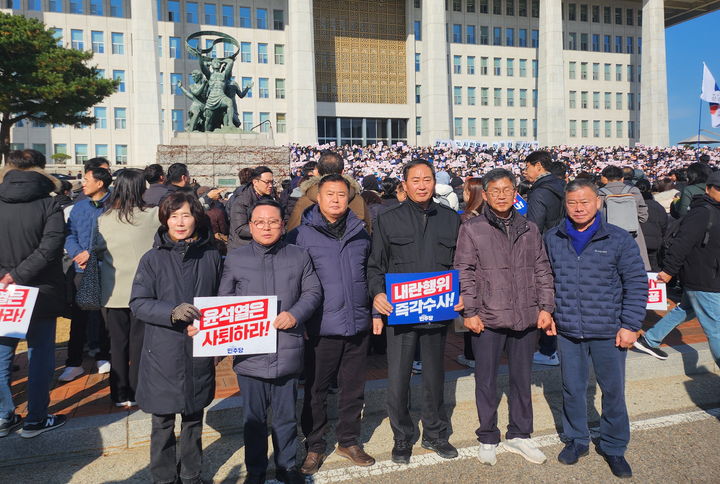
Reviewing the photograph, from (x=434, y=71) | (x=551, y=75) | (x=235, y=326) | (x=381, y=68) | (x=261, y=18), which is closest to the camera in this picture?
(x=235, y=326)

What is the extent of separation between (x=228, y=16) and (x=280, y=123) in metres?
11.8

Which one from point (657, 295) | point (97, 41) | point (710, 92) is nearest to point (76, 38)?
point (97, 41)

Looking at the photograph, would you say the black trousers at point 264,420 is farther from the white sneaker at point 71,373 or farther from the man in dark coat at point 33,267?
the white sneaker at point 71,373

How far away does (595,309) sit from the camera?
4051 mm

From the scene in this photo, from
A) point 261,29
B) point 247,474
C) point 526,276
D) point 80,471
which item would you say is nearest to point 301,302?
point 247,474

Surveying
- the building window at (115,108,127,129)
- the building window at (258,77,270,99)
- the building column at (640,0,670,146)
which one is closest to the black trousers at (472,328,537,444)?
the building window at (258,77,270,99)

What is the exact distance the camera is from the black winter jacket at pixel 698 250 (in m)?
5.02

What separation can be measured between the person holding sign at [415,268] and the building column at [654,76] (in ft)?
219

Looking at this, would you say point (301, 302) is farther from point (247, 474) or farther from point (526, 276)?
point (526, 276)

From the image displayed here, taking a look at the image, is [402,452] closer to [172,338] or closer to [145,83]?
[172,338]

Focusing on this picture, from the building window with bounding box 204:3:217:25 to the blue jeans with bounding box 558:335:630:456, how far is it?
190 feet

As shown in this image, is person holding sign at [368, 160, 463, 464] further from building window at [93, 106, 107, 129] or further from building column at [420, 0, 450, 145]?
building window at [93, 106, 107, 129]

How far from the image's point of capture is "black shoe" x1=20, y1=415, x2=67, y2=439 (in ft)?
14.0

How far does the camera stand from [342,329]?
13.2 ft
